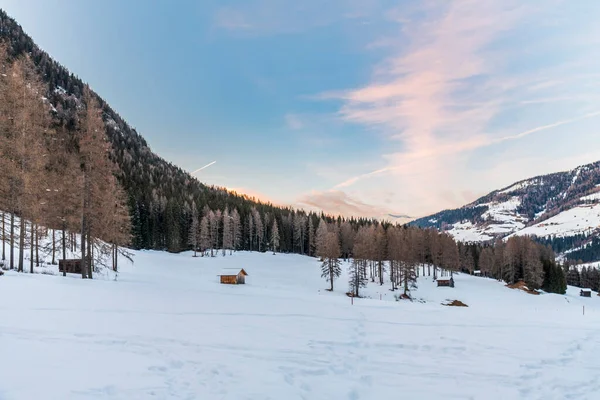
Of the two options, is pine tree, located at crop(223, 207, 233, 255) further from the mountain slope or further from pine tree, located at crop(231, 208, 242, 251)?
the mountain slope

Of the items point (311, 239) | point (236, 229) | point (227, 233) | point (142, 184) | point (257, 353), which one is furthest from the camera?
point (311, 239)

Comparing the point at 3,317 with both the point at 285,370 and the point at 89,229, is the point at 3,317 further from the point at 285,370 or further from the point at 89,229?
the point at 89,229

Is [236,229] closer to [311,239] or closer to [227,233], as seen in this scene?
[227,233]

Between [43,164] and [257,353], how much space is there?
24120 millimetres

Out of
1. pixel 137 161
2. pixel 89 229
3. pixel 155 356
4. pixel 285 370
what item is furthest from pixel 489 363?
pixel 137 161

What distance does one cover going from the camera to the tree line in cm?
2378

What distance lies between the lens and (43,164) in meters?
25.1

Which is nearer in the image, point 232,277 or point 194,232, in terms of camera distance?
point 232,277

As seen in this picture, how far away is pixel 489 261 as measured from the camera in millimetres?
110500

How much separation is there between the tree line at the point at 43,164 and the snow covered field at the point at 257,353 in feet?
26.7

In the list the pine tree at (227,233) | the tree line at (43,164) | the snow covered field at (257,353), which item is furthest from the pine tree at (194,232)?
the snow covered field at (257,353)

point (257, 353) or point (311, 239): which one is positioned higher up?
point (257, 353)

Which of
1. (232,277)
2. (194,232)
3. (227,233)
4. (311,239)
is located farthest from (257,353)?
(311,239)

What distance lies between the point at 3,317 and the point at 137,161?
153m
